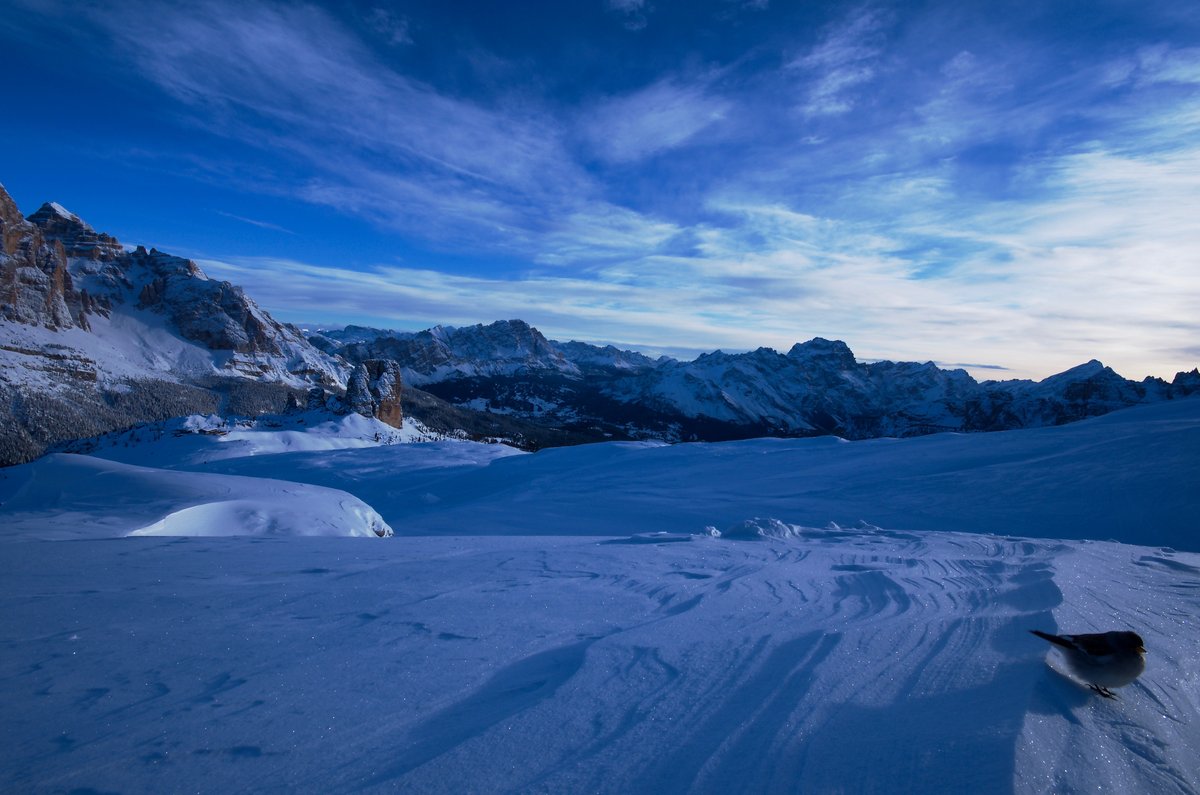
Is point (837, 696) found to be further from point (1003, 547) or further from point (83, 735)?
point (1003, 547)

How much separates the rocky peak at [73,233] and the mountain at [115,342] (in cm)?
23

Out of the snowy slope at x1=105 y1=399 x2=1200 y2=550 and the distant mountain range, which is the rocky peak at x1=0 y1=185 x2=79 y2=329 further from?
the snowy slope at x1=105 y1=399 x2=1200 y2=550

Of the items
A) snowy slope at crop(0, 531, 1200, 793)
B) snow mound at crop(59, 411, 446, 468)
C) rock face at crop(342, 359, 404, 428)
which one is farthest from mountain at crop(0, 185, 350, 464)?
snowy slope at crop(0, 531, 1200, 793)

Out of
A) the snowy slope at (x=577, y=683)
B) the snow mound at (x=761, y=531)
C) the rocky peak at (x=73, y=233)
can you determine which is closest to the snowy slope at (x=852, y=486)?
the snow mound at (x=761, y=531)

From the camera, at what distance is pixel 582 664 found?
261 cm

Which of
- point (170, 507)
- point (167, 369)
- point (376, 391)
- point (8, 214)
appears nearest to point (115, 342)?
point (167, 369)

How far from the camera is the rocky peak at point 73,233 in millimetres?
126750

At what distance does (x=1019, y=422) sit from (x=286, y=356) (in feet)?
625

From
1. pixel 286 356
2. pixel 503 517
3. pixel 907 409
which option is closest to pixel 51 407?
pixel 286 356

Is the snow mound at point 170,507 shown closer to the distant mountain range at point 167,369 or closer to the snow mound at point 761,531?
the snow mound at point 761,531

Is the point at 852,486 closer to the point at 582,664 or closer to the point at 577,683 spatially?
the point at 582,664

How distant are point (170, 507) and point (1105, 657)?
9.61 m

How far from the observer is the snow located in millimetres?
1842

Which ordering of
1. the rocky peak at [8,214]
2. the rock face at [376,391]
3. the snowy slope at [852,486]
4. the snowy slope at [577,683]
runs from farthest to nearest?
the rocky peak at [8,214]
the rock face at [376,391]
the snowy slope at [852,486]
the snowy slope at [577,683]
